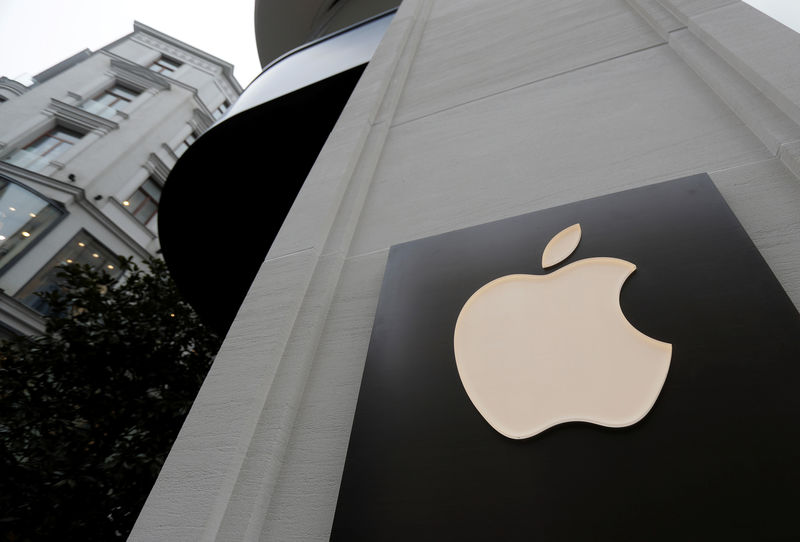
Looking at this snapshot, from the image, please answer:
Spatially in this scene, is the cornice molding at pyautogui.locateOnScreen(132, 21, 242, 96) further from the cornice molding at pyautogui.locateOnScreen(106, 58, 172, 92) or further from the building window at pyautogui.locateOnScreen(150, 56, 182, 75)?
the cornice molding at pyautogui.locateOnScreen(106, 58, 172, 92)

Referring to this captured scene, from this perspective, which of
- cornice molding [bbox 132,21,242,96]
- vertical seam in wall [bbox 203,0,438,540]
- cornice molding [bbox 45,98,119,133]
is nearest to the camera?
vertical seam in wall [bbox 203,0,438,540]

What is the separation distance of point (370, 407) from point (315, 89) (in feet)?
11.8

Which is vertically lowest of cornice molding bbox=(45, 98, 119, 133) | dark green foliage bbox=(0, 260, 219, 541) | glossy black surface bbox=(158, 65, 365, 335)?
dark green foliage bbox=(0, 260, 219, 541)

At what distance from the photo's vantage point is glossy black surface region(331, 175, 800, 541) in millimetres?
848

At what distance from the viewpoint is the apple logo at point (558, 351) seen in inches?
41.8

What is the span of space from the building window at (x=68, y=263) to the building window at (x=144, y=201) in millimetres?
1943

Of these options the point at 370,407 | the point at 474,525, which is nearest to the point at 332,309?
the point at 370,407

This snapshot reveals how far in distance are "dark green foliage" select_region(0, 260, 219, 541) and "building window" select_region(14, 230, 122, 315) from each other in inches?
188

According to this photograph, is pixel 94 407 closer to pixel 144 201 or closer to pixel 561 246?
pixel 561 246

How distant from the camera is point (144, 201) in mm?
15898

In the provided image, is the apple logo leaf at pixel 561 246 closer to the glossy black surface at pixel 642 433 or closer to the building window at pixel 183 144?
the glossy black surface at pixel 642 433

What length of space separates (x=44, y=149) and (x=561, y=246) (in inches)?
744

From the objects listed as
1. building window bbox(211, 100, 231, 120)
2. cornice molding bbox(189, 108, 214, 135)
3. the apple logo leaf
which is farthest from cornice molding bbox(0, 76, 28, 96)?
the apple logo leaf

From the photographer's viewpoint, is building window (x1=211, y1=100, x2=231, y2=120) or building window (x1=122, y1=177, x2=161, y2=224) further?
building window (x1=211, y1=100, x2=231, y2=120)
